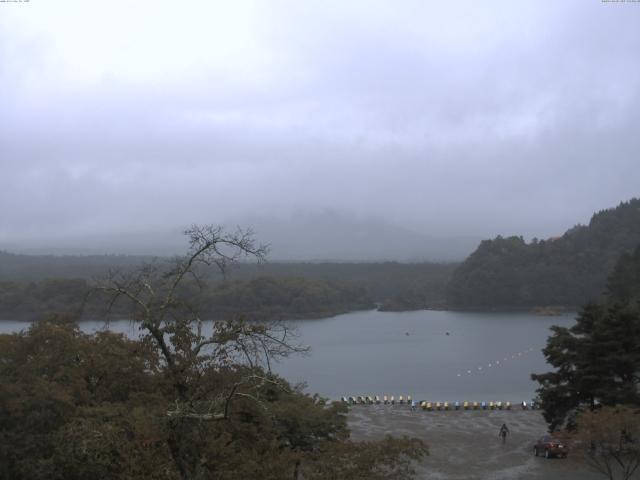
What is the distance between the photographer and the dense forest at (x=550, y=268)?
234 feet

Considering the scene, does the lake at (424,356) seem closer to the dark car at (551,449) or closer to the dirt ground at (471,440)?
the dirt ground at (471,440)

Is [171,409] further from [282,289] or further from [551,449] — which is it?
[282,289]

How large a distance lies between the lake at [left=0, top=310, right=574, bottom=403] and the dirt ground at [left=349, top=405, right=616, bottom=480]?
408cm

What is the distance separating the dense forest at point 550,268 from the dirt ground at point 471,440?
49983 mm

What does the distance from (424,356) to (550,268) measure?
1310 inches

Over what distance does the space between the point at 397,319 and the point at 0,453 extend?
61.5 m

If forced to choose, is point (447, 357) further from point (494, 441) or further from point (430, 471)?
point (430, 471)

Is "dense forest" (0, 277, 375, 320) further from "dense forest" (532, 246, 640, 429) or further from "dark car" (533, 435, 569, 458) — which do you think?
"dark car" (533, 435, 569, 458)

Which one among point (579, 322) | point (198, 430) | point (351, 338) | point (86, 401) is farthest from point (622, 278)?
point (198, 430)

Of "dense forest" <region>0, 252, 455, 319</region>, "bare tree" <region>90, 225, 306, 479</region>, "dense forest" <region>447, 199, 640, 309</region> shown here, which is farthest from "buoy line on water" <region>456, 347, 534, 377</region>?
"bare tree" <region>90, 225, 306, 479</region>

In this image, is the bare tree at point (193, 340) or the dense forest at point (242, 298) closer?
the bare tree at point (193, 340)

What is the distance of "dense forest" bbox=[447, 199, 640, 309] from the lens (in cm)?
7119

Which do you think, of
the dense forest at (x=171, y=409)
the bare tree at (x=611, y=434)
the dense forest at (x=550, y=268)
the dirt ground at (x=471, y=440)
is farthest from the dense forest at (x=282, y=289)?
the dense forest at (x=171, y=409)

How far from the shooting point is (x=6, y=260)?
11662cm
